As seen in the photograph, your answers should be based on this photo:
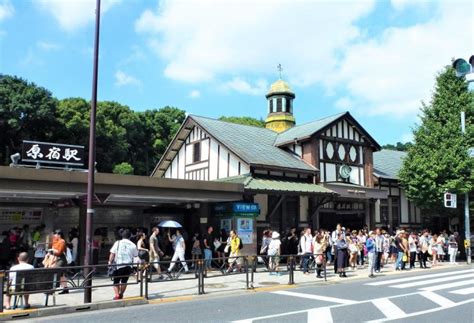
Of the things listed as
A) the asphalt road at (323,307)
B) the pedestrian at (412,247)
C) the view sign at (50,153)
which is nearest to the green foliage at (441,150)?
the pedestrian at (412,247)

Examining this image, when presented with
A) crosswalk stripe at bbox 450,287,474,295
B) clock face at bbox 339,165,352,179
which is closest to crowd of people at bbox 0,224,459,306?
crosswalk stripe at bbox 450,287,474,295

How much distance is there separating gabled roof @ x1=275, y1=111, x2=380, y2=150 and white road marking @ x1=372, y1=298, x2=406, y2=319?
46.2ft

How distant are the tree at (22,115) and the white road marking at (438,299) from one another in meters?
31.0

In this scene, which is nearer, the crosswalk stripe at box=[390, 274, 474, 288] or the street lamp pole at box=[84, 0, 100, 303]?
the street lamp pole at box=[84, 0, 100, 303]

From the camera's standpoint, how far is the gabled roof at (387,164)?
28594mm

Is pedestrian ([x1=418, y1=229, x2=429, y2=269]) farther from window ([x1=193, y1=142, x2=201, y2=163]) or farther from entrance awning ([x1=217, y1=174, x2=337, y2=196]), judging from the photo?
window ([x1=193, y1=142, x2=201, y2=163])

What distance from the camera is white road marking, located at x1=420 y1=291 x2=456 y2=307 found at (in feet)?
33.5

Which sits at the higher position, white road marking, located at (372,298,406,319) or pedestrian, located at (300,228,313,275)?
pedestrian, located at (300,228,313,275)

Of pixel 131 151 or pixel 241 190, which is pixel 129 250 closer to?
pixel 241 190

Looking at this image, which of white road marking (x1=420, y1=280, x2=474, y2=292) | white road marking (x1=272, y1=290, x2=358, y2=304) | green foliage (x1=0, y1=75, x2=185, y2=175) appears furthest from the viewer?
green foliage (x1=0, y1=75, x2=185, y2=175)

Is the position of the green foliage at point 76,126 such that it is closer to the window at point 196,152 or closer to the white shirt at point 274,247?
the window at point 196,152

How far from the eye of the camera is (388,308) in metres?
9.71

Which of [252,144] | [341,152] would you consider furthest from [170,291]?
[341,152]

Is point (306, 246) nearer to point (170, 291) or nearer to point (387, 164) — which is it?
point (170, 291)
